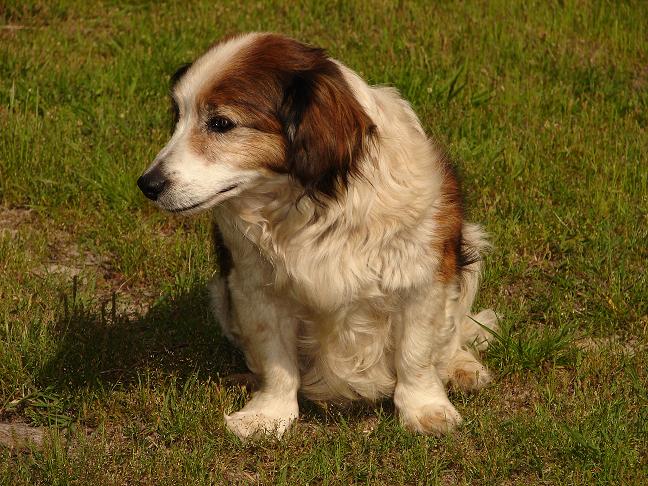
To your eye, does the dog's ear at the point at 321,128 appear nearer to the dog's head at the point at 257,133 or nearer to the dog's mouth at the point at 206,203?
the dog's head at the point at 257,133

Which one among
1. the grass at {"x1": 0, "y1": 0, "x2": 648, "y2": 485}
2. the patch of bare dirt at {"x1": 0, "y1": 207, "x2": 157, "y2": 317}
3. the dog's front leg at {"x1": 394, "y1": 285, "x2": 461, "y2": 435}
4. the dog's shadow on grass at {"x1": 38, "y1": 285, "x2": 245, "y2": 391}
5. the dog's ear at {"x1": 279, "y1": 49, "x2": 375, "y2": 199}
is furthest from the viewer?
the patch of bare dirt at {"x1": 0, "y1": 207, "x2": 157, "y2": 317}

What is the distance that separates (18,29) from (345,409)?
4346mm

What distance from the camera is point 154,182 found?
3.58 metres

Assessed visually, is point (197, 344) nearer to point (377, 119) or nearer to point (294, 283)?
point (294, 283)

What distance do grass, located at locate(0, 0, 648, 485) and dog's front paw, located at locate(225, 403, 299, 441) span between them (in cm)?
6

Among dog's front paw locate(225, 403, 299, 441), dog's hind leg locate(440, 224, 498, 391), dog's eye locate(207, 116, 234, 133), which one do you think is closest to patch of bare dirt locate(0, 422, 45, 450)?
dog's front paw locate(225, 403, 299, 441)

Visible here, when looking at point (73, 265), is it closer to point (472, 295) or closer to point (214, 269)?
point (214, 269)

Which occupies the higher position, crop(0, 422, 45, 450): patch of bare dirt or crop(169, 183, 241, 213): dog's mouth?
crop(169, 183, 241, 213): dog's mouth

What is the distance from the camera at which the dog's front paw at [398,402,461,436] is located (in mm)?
4098

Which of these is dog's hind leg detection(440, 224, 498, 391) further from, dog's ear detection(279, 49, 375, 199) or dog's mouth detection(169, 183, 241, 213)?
dog's mouth detection(169, 183, 241, 213)

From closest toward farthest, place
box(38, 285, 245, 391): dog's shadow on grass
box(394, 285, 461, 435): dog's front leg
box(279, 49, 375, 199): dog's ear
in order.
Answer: box(279, 49, 375, 199): dog's ear, box(394, 285, 461, 435): dog's front leg, box(38, 285, 245, 391): dog's shadow on grass

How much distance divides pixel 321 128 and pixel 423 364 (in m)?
1.08

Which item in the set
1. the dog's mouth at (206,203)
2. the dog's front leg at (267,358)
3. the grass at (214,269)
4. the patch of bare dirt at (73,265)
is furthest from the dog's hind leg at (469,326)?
the patch of bare dirt at (73,265)

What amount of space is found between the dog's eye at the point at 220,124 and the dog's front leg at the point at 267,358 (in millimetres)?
677
